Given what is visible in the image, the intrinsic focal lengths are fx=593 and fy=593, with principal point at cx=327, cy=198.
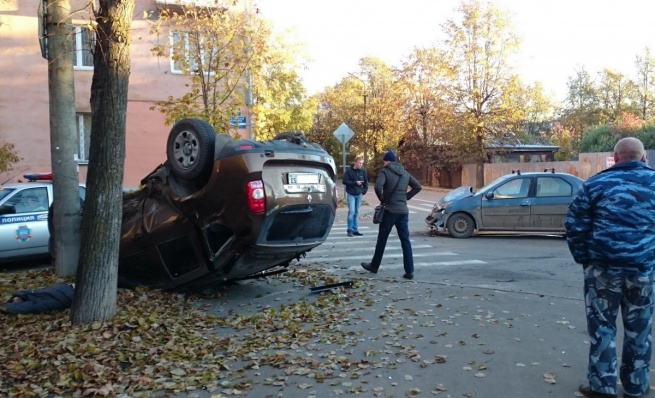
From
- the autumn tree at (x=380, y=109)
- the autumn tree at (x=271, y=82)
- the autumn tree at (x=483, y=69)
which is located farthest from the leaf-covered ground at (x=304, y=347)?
the autumn tree at (x=380, y=109)

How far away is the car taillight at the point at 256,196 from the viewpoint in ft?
20.2

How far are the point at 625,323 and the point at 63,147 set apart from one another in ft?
22.8

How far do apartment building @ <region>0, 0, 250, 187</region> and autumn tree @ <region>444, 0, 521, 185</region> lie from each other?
20.0 meters

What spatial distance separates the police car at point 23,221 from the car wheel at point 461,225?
8.24m

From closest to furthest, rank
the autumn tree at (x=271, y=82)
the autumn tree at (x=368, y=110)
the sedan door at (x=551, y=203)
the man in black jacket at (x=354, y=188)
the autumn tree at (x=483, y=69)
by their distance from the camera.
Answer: the sedan door at (x=551, y=203), the man in black jacket at (x=354, y=188), the autumn tree at (x=271, y=82), the autumn tree at (x=483, y=69), the autumn tree at (x=368, y=110)

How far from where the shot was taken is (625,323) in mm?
4172

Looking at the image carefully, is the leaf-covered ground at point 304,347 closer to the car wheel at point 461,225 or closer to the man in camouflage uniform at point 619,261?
the man in camouflage uniform at point 619,261

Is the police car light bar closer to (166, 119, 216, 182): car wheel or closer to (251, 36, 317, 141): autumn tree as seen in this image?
(166, 119, 216, 182): car wheel

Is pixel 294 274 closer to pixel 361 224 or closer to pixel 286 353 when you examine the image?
pixel 286 353

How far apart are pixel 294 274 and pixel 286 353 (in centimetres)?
361

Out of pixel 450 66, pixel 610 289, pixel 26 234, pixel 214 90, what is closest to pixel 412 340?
pixel 610 289

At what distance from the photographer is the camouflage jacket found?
402 cm

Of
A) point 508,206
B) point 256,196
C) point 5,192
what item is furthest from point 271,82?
point 256,196

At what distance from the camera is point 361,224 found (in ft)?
59.6
